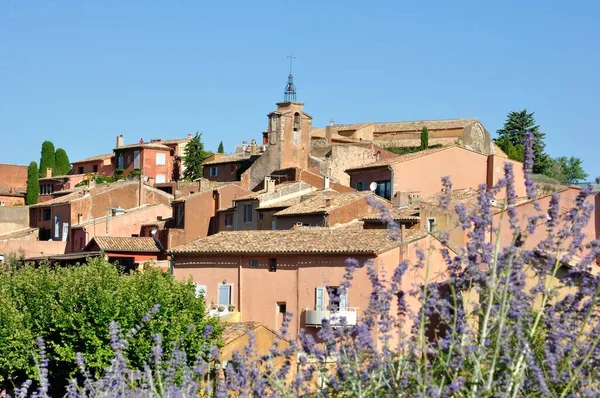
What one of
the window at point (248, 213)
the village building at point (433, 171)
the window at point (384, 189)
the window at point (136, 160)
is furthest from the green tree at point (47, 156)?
the window at point (384, 189)

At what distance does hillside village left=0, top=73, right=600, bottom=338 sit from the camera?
121 ft

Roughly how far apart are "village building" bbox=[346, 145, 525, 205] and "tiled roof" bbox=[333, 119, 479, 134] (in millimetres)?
26807

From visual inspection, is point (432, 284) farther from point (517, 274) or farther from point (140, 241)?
point (140, 241)

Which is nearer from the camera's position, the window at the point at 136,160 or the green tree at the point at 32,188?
the green tree at the point at 32,188

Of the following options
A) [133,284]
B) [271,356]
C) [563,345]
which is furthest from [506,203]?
[133,284]

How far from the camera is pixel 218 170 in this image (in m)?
72.1

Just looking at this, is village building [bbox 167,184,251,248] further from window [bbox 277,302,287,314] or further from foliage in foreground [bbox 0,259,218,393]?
foliage in foreground [bbox 0,259,218,393]

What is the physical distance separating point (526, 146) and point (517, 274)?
871mm

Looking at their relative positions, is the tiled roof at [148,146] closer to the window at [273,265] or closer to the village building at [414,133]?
the village building at [414,133]

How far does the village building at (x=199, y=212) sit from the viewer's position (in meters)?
51.6

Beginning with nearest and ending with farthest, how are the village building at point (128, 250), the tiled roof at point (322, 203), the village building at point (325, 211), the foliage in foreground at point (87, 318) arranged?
the foliage in foreground at point (87, 318) < the village building at point (325, 211) < the tiled roof at point (322, 203) < the village building at point (128, 250)

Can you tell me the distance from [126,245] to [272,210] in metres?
7.24

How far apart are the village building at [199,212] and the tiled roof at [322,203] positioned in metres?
6.68

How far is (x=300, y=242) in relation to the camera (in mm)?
37812
